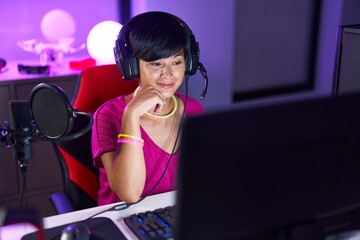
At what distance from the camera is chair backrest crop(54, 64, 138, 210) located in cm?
145

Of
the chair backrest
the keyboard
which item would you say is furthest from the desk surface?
the keyboard

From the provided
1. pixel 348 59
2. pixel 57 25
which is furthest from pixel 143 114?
pixel 57 25

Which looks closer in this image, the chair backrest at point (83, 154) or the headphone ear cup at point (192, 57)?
the headphone ear cup at point (192, 57)

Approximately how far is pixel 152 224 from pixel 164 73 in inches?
19.1

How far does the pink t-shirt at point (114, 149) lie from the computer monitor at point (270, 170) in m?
0.64

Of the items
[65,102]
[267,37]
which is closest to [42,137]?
[65,102]

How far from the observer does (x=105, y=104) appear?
140 cm

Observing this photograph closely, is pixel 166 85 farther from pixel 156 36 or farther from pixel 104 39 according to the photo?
pixel 104 39

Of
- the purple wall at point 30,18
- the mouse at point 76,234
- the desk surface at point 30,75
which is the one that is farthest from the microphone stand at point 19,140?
the purple wall at point 30,18

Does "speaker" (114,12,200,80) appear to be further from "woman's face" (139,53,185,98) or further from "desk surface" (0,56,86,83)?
"desk surface" (0,56,86,83)

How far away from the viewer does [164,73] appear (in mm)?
1304

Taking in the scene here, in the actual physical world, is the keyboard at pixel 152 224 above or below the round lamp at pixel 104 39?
below

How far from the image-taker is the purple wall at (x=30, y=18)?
2.44 metres

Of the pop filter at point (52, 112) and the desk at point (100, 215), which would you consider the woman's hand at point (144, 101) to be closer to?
the desk at point (100, 215)
